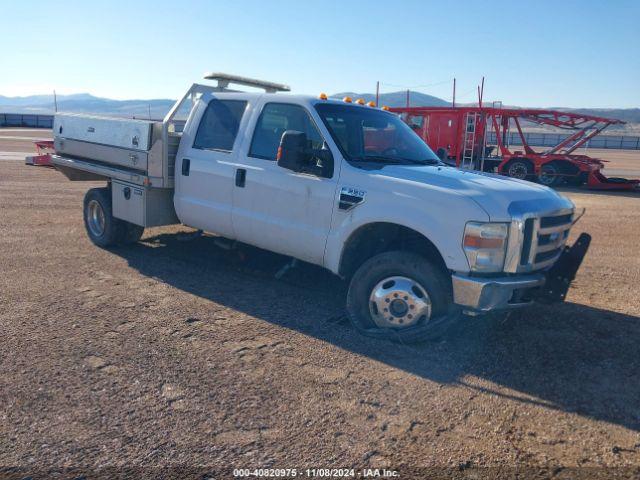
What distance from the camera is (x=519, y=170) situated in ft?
59.7

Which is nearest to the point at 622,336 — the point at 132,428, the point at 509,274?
the point at 509,274

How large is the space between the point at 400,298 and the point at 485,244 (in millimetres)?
840

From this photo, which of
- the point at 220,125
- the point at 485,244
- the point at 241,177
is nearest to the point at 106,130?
the point at 220,125

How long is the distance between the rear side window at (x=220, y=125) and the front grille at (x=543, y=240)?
308 centimetres

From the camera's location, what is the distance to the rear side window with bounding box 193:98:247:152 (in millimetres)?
5953

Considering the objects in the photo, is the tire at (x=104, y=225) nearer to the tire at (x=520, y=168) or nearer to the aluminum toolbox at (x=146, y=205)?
the aluminum toolbox at (x=146, y=205)

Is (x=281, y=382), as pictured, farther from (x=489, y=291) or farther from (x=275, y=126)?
(x=275, y=126)

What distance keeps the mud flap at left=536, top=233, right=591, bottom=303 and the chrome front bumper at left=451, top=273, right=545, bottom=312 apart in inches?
11.0

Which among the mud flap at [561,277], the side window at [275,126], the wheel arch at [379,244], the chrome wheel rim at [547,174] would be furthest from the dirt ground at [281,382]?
the chrome wheel rim at [547,174]

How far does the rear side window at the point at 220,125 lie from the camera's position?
5953mm

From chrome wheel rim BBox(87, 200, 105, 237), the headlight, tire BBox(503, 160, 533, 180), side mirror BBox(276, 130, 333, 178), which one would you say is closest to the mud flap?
the headlight

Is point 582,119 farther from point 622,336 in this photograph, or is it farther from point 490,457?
point 490,457

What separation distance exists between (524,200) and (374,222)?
3.90 feet

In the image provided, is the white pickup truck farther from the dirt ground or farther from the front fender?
the dirt ground
